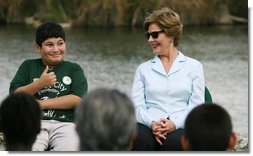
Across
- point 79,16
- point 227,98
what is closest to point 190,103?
point 227,98

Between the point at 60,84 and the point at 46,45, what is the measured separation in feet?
0.70

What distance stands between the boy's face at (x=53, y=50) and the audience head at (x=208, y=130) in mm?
1427

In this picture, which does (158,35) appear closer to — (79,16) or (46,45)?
(46,45)

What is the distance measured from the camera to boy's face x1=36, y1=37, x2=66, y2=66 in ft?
11.9

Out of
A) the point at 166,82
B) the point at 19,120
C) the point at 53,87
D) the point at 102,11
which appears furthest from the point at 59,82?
the point at 102,11

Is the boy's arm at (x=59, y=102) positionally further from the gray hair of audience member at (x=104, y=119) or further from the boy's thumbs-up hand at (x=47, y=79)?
the gray hair of audience member at (x=104, y=119)

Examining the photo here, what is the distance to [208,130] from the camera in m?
2.28

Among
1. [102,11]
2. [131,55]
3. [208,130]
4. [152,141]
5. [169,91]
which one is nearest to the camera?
[208,130]

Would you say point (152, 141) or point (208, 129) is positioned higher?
point (208, 129)

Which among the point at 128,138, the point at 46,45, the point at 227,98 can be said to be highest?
the point at 46,45

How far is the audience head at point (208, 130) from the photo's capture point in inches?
89.9

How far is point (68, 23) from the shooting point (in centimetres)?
2042

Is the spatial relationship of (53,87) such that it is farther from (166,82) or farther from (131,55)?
(131,55)

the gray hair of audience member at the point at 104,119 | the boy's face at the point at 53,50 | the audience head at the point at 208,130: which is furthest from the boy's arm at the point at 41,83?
the gray hair of audience member at the point at 104,119
